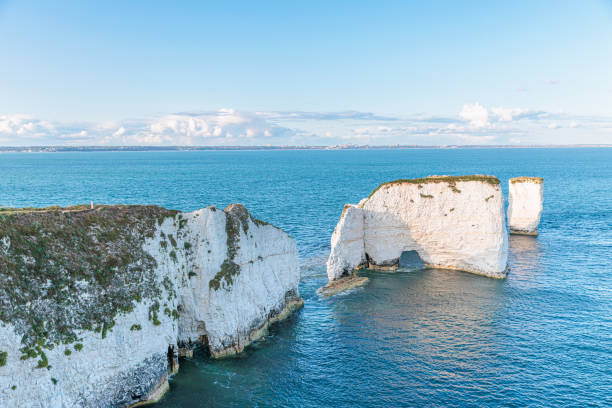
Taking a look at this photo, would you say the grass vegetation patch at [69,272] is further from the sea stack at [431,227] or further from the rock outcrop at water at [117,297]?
the sea stack at [431,227]

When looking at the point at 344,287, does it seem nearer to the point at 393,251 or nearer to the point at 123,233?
the point at 393,251

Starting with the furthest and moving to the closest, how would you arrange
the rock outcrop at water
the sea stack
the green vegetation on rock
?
the sea stack
the green vegetation on rock
the rock outcrop at water

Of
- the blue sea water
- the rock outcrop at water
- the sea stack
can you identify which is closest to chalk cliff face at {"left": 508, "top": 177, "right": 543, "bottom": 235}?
the blue sea water

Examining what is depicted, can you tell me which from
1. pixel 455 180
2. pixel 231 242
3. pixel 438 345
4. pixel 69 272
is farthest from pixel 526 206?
pixel 69 272

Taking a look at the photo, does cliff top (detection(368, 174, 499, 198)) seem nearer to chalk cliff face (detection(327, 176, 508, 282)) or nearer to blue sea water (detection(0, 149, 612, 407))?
chalk cliff face (detection(327, 176, 508, 282))

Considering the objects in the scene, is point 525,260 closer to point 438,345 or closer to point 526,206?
point 526,206

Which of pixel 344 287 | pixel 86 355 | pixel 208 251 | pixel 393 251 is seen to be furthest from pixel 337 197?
pixel 86 355
